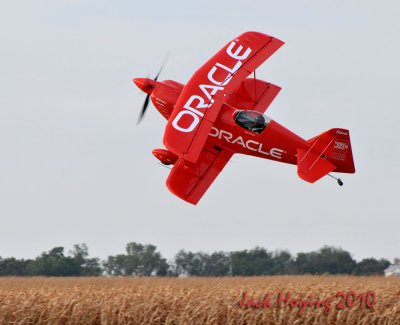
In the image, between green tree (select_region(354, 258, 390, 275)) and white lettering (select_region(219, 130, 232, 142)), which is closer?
white lettering (select_region(219, 130, 232, 142))

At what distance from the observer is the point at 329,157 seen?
1024 inches

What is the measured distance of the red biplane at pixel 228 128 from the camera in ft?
84.7

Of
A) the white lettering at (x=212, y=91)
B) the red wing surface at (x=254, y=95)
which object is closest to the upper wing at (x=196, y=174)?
the red wing surface at (x=254, y=95)

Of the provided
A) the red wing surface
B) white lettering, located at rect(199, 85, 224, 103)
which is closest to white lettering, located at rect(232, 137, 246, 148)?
white lettering, located at rect(199, 85, 224, 103)

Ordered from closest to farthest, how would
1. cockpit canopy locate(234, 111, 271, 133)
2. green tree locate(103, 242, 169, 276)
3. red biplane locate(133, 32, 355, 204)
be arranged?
red biplane locate(133, 32, 355, 204)
cockpit canopy locate(234, 111, 271, 133)
green tree locate(103, 242, 169, 276)

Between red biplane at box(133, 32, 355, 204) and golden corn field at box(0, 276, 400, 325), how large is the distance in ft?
21.3

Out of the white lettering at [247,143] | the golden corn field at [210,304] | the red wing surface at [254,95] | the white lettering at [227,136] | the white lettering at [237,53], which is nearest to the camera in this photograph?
the golden corn field at [210,304]

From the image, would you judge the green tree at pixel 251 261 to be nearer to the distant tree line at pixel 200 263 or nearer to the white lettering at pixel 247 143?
the distant tree line at pixel 200 263

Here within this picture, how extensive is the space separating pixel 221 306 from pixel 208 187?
931 centimetres

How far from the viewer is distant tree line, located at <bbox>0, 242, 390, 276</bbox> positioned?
3347 centimetres

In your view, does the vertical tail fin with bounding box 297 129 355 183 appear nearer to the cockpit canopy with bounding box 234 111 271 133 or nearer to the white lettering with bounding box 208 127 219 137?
the cockpit canopy with bounding box 234 111 271 133

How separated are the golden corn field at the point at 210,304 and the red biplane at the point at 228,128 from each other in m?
6.51

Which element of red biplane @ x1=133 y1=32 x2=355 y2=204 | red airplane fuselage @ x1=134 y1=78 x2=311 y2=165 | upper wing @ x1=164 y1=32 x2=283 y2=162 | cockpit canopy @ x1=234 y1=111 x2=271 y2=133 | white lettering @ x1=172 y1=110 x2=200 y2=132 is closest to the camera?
upper wing @ x1=164 y1=32 x2=283 y2=162

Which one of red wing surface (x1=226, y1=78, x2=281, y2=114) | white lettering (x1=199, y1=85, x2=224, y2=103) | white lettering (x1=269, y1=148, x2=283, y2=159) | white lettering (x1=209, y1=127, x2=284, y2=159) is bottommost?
white lettering (x1=269, y1=148, x2=283, y2=159)
